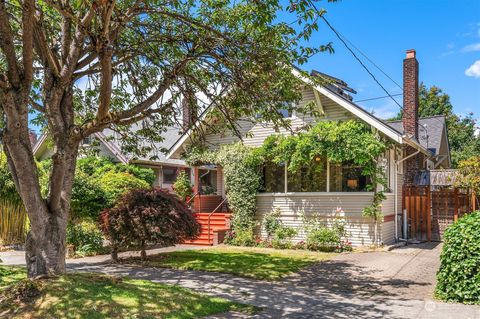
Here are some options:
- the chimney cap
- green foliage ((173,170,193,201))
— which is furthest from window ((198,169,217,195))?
the chimney cap

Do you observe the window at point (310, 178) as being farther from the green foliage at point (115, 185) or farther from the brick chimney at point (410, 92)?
the green foliage at point (115, 185)

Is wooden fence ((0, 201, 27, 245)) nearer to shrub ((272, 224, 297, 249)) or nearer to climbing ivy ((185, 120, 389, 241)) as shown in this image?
climbing ivy ((185, 120, 389, 241))

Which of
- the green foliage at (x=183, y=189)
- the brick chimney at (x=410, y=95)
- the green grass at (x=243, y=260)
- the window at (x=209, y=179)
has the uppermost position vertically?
the brick chimney at (x=410, y=95)

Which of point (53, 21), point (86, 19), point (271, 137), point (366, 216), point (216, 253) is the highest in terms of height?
point (53, 21)

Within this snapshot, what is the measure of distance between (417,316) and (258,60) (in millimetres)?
5302

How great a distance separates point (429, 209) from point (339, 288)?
991cm

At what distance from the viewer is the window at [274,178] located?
16688 millimetres

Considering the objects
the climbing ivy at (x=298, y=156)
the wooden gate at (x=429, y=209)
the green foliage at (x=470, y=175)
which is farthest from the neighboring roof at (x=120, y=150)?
the green foliage at (x=470, y=175)

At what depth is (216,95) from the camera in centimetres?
973

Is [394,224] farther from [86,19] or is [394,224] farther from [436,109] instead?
[436,109]

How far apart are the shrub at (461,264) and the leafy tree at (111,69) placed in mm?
4268

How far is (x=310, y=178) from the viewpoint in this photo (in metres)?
16.0

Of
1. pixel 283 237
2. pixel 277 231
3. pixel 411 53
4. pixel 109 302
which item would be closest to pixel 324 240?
pixel 283 237

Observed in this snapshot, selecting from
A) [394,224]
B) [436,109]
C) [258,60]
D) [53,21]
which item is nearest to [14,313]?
[258,60]
